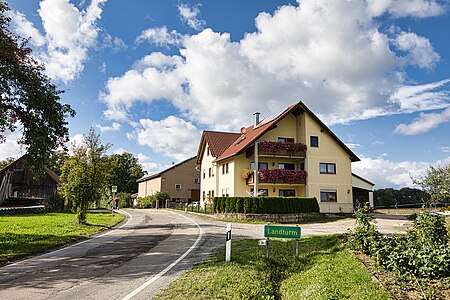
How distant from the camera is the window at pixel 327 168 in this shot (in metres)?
33.9

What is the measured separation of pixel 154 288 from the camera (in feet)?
22.9

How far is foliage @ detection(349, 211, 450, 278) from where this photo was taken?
21.1ft

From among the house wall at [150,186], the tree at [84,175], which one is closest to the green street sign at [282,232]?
the tree at [84,175]

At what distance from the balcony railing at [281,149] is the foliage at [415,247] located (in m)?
22.1

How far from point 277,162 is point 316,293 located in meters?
28.0

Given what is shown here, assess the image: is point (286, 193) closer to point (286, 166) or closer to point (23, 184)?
point (286, 166)

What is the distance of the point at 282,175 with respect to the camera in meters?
31.6

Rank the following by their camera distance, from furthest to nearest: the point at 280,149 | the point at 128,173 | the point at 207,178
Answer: the point at 128,173, the point at 207,178, the point at 280,149

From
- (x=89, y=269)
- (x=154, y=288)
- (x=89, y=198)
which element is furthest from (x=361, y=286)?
(x=89, y=198)

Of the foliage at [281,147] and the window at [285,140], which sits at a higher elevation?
the window at [285,140]

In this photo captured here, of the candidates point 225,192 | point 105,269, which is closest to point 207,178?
point 225,192

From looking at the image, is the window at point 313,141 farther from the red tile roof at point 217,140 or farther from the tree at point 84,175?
the tree at point 84,175

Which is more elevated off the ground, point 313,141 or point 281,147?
point 313,141

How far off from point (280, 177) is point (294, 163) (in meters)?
4.18
